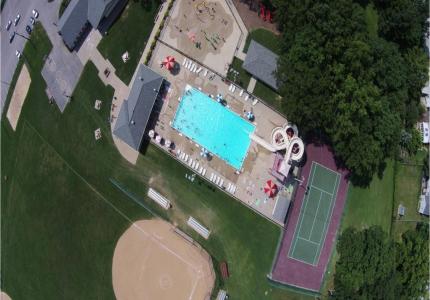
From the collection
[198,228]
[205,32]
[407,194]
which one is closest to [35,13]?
[205,32]

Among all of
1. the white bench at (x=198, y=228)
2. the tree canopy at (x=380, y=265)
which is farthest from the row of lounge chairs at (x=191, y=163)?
the tree canopy at (x=380, y=265)

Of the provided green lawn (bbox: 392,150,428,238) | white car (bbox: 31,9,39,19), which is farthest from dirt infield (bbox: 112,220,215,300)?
white car (bbox: 31,9,39,19)

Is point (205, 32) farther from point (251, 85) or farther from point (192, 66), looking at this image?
point (251, 85)

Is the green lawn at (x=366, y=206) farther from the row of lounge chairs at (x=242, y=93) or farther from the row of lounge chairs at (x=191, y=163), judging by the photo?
the row of lounge chairs at (x=191, y=163)

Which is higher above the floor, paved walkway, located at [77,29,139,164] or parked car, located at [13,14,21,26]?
parked car, located at [13,14,21,26]

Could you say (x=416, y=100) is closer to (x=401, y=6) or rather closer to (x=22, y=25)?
(x=401, y=6)

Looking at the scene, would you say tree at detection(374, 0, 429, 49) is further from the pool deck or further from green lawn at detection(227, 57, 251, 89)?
green lawn at detection(227, 57, 251, 89)
